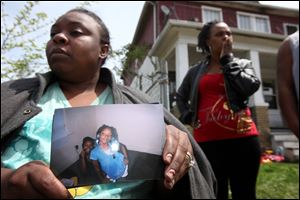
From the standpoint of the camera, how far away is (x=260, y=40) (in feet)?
28.8

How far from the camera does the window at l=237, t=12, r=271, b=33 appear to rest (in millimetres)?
11891

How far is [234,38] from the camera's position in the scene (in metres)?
8.45

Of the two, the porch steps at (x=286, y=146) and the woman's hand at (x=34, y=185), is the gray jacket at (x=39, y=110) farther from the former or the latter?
the porch steps at (x=286, y=146)

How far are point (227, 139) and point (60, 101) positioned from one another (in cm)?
129

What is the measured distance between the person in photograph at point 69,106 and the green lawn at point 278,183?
232cm

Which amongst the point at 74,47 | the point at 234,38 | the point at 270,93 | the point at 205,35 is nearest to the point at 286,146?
the point at 234,38

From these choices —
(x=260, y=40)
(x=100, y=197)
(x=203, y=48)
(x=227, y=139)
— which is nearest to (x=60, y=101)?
(x=100, y=197)

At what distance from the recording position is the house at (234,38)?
302 inches

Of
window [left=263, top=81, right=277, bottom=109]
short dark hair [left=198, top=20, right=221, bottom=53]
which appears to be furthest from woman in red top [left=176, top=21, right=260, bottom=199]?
window [left=263, top=81, right=277, bottom=109]

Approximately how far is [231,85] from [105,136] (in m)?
1.53

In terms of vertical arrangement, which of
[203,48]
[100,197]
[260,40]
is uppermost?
[260,40]

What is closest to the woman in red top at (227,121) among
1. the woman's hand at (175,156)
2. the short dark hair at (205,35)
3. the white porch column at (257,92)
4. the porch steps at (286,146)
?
the short dark hair at (205,35)

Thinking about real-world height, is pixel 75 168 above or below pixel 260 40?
below

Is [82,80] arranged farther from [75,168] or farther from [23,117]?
[75,168]
